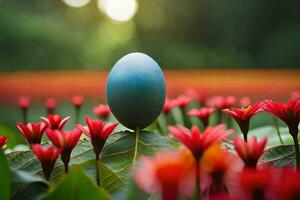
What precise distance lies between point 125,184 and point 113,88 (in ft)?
0.41

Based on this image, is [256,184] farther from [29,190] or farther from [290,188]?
[29,190]

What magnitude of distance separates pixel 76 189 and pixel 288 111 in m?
0.20

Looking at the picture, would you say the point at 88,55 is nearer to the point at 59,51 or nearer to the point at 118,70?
the point at 59,51

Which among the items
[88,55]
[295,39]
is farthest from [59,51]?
[295,39]

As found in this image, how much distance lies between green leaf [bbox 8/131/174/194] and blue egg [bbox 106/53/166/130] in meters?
0.02

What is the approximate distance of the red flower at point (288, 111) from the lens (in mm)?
457

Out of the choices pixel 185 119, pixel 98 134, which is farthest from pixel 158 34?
pixel 98 134

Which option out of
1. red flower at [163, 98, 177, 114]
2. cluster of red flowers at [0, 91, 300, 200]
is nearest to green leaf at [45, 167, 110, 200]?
cluster of red flowers at [0, 91, 300, 200]

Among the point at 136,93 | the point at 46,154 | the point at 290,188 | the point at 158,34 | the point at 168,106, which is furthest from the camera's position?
the point at 158,34

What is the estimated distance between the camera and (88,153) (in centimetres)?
50

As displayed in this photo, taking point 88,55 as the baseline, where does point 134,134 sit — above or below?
above

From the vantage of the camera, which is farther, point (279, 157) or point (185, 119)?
point (185, 119)

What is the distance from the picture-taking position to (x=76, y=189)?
373mm

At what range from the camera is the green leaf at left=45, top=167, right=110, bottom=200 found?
370 mm
